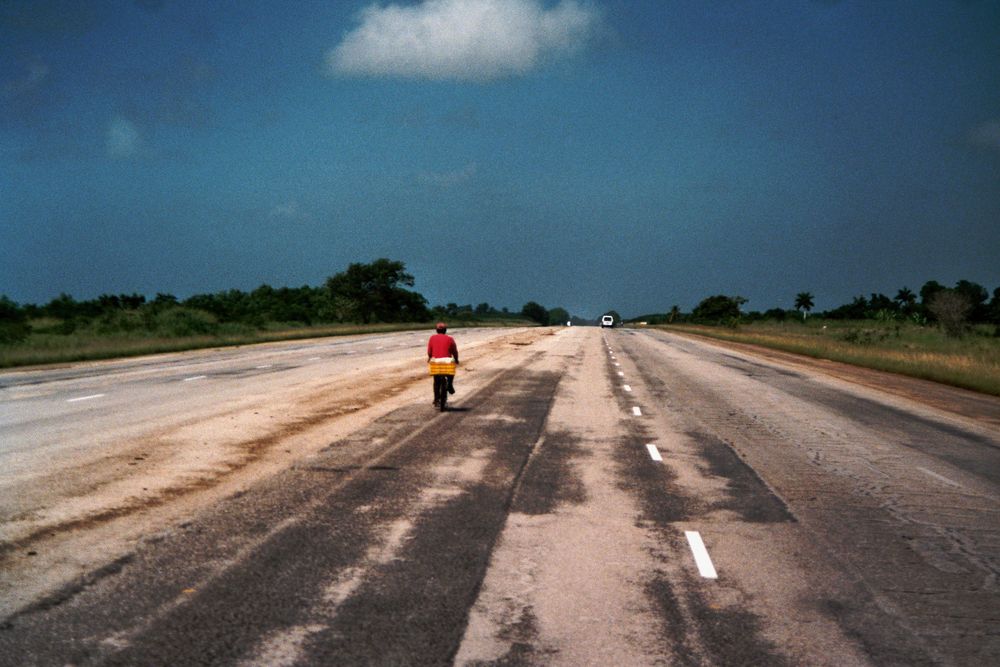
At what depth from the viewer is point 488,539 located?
22.4 feet

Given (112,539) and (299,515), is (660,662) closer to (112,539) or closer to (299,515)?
(299,515)

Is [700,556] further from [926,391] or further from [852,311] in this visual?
[852,311]

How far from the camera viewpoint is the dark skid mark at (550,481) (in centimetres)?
824

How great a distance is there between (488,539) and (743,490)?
3630 millimetres

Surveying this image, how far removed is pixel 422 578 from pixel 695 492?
4171 millimetres

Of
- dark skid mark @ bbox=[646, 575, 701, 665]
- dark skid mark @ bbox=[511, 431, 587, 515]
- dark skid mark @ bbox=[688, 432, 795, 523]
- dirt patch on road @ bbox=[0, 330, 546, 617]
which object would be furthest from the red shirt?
dark skid mark @ bbox=[646, 575, 701, 665]

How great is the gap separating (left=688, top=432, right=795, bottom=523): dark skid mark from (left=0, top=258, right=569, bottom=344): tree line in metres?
36.7

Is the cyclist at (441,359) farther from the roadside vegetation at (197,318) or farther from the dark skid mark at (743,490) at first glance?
the roadside vegetation at (197,318)

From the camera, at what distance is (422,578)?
5758mm

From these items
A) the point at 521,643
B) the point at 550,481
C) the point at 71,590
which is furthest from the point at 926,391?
the point at 71,590

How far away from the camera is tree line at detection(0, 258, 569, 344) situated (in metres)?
50.6

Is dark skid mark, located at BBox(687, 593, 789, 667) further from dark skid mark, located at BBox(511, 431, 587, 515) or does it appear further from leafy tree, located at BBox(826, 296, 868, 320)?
leafy tree, located at BBox(826, 296, 868, 320)

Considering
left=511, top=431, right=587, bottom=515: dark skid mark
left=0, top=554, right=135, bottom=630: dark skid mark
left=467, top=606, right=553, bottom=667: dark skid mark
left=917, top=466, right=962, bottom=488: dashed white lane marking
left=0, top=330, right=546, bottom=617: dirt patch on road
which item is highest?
left=0, top=330, right=546, bottom=617: dirt patch on road

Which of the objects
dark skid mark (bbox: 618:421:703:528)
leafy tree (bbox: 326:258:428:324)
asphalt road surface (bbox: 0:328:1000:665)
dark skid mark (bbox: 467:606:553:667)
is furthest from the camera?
leafy tree (bbox: 326:258:428:324)
